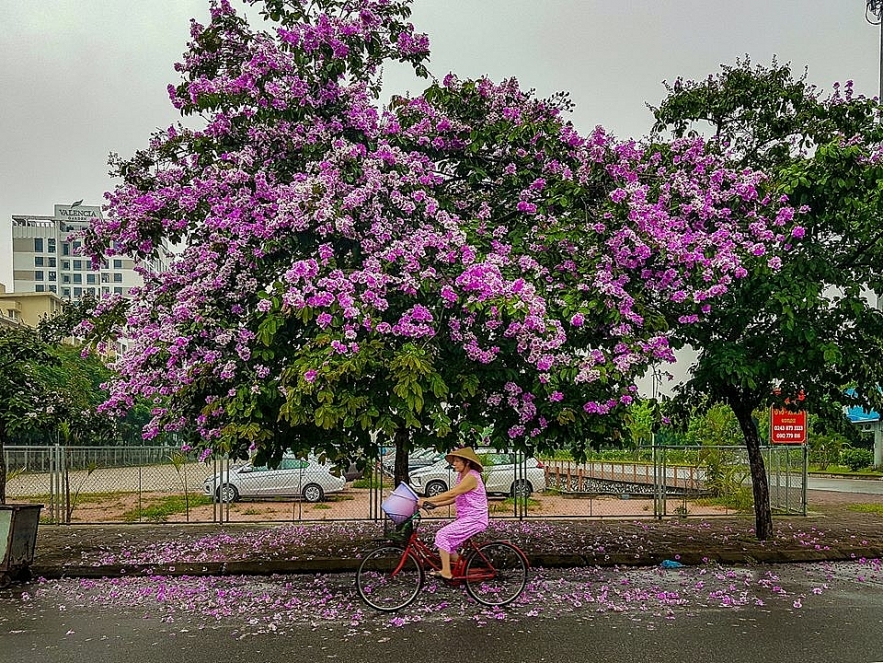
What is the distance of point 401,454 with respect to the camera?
12.1 meters

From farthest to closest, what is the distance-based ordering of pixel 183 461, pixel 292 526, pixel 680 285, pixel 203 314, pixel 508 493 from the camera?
pixel 508 493, pixel 183 461, pixel 292 526, pixel 680 285, pixel 203 314

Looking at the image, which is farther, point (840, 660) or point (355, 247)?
point (355, 247)

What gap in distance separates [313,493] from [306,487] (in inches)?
10.7

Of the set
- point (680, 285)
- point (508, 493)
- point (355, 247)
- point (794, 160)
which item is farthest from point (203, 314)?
point (508, 493)

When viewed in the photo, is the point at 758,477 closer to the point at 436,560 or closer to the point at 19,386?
the point at 436,560

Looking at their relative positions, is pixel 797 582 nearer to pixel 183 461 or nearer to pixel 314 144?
pixel 314 144

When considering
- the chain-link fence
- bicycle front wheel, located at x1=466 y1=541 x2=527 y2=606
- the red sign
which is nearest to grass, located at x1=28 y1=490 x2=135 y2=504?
the chain-link fence

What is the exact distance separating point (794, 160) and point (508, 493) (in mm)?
10834

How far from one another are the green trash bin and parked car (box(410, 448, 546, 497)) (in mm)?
8952

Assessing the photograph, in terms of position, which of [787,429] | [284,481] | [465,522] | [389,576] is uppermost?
[787,429]

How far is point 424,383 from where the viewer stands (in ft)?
30.4

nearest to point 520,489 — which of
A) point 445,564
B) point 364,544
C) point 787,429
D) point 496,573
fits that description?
point 364,544

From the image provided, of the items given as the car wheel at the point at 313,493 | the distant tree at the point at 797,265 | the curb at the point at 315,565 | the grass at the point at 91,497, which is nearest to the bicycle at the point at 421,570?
the curb at the point at 315,565

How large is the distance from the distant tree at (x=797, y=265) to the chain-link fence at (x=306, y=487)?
14.3ft
